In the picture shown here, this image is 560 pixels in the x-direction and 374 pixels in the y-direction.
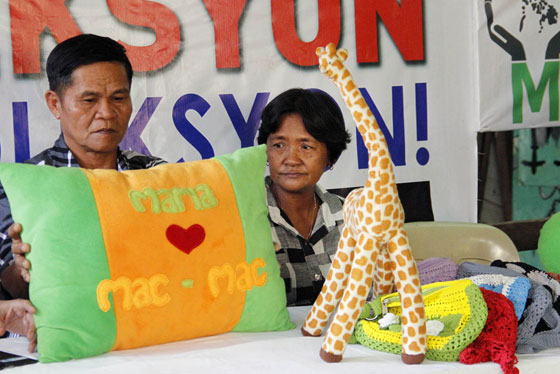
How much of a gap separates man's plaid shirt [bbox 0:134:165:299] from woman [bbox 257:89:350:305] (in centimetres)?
38

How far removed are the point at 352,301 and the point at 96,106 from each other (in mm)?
950

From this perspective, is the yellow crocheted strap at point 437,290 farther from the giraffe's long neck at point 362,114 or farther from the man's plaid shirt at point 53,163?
the man's plaid shirt at point 53,163

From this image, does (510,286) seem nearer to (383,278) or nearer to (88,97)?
(383,278)

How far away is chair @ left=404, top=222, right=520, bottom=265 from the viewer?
223 centimetres

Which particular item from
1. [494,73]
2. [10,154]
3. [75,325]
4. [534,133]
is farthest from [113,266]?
[534,133]

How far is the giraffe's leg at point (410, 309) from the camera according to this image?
1215mm

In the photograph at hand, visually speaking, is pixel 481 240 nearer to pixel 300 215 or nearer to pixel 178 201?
pixel 300 215

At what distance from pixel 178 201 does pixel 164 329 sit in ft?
0.84

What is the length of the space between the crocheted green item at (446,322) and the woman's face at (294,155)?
0.71 metres

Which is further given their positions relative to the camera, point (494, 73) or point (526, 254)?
point (526, 254)

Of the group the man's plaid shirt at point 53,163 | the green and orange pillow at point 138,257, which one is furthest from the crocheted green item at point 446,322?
the man's plaid shirt at point 53,163

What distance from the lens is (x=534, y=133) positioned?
2934mm

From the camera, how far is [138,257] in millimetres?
1245

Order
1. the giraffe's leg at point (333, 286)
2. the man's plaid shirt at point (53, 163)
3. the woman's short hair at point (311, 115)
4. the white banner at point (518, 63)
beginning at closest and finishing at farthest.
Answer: the giraffe's leg at point (333, 286), the man's plaid shirt at point (53, 163), the woman's short hair at point (311, 115), the white banner at point (518, 63)
